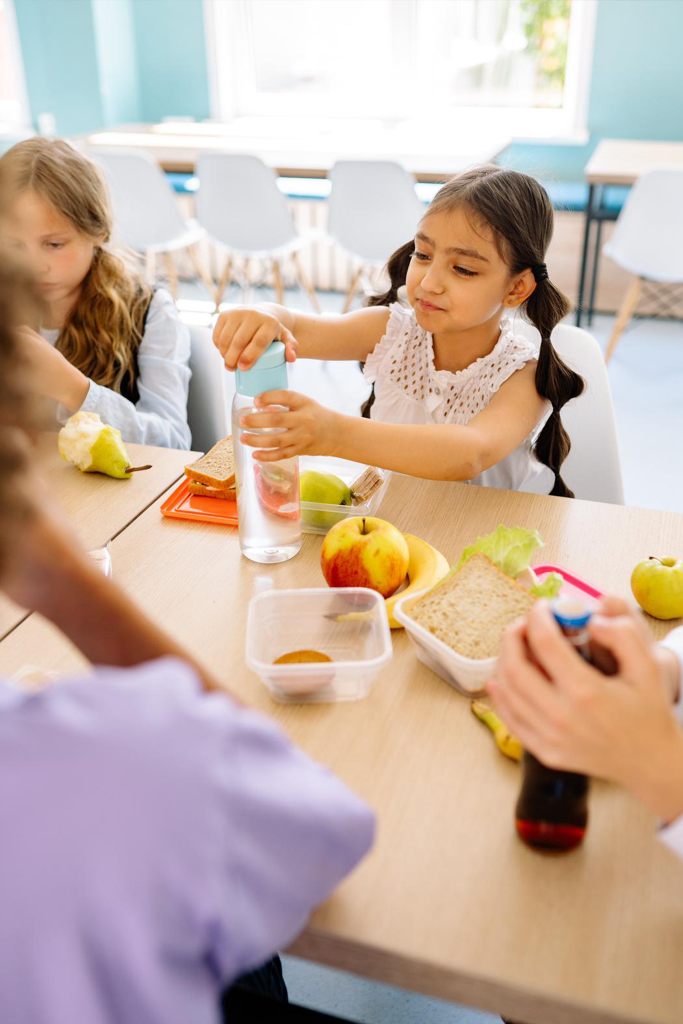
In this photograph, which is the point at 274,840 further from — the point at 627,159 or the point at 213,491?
the point at 627,159

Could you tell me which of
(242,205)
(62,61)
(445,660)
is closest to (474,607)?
(445,660)

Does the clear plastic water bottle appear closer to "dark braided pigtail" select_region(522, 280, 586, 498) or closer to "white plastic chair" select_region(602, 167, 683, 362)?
"dark braided pigtail" select_region(522, 280, 586, 498)

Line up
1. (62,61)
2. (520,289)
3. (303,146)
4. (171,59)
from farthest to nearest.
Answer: (171,59) → (62,61) → (303,146) → (520,289)

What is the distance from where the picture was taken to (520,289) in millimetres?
1458

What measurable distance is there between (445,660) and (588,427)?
813mm

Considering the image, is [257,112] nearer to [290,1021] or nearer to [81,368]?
[81,368]

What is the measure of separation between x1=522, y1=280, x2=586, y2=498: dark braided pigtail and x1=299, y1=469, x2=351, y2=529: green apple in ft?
1.41

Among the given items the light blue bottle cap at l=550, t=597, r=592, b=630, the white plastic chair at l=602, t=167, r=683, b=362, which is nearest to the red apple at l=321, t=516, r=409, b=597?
the light blue bottle cap at l=550, t=597, r=592, b=630

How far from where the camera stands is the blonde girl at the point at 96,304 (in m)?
1.61

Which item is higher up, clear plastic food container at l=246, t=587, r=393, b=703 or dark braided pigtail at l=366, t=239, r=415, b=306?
dark braided pigtail at l=366, t=239, r=415, b=306

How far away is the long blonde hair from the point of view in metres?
1.64

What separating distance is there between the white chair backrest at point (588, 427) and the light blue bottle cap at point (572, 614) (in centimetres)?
99

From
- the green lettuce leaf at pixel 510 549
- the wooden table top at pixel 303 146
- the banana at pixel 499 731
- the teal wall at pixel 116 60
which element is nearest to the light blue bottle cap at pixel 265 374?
the green lettuce leaf at pixel 510 549

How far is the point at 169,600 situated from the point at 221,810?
62cm
